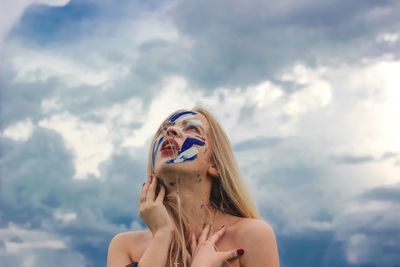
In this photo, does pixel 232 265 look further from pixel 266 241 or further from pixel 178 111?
pixel 178 111

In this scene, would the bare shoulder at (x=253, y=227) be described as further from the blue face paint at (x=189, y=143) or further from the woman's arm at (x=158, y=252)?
the blue face paint at (x=189, y=143)

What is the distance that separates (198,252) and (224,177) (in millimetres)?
938

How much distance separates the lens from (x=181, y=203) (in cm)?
546

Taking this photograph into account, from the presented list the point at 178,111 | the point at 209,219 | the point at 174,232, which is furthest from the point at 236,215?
the point at 178,111

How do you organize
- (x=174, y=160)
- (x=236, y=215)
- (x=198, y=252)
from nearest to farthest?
(x=198, y=252), (x=174, y=160), (x=236, y=215)

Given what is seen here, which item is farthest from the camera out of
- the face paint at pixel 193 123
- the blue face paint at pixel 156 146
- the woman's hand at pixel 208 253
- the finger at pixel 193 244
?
the face paint at pixel 193 123

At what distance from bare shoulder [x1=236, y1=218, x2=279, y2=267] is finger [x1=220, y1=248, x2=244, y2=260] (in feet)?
0.22

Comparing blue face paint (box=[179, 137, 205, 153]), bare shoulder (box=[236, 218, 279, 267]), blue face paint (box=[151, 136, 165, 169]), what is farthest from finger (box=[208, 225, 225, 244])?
blue face paint (box=[151, 136, 165, 169])

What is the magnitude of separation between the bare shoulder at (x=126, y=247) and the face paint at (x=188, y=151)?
861 mm

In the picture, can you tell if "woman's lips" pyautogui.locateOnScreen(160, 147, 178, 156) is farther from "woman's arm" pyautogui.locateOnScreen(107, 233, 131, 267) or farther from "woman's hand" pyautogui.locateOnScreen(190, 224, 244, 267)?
"woman's arm" pyautogui.locateOnScreen(107, 233, 131, 267)

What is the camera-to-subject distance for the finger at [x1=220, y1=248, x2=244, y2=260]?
5008 millimetres

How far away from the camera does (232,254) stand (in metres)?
5.04

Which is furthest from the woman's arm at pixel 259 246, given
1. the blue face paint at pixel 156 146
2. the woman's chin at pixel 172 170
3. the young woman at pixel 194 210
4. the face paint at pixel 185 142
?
the blue face paint at pixel 156 146

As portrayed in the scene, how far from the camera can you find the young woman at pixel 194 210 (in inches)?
200
